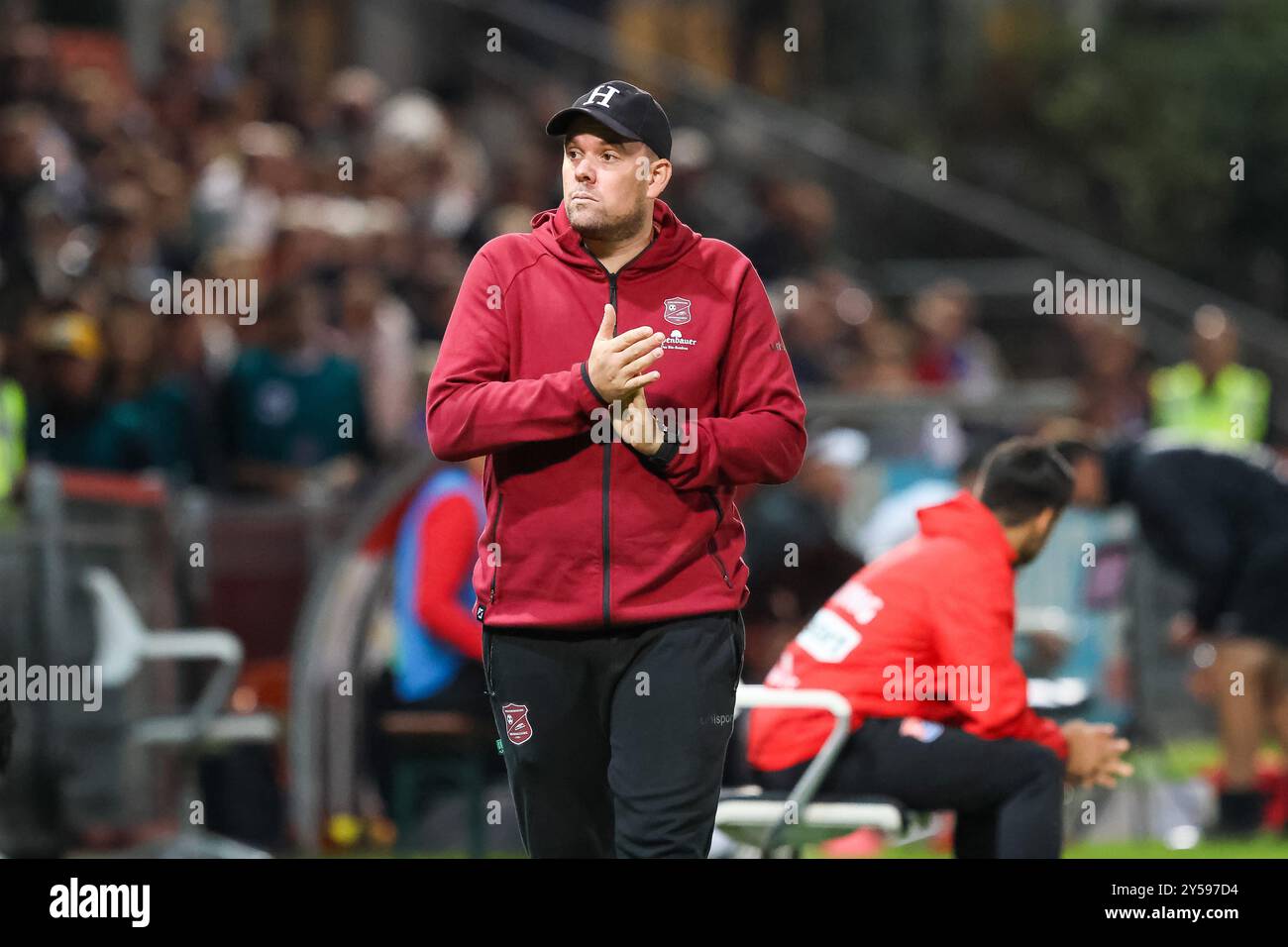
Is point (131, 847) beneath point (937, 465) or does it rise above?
beneath

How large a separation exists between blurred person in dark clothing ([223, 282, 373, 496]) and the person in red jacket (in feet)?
15.6

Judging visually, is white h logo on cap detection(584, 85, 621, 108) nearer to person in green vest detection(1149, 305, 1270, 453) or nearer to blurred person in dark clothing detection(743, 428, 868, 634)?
blurred person in dark clothing detection(743, 428, 868, 634)

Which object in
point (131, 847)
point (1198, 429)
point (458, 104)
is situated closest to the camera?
point (131, 847)

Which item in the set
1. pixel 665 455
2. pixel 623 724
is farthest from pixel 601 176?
pixel 623 724

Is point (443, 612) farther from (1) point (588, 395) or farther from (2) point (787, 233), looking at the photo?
(2) point (787, 233)

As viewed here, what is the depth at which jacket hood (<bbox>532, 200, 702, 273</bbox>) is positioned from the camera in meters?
4.97

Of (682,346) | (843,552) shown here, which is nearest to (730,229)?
(843,552)

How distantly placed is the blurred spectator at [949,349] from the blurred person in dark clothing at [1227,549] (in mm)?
3280

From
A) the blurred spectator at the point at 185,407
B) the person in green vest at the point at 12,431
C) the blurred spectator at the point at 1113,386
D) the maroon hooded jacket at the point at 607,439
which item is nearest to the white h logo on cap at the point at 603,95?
the maroon hooded jacket at the point at 607,439

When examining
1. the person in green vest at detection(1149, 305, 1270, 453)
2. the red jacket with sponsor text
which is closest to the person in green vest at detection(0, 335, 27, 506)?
the red jacket with sponsor text

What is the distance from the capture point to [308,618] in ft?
31.4
